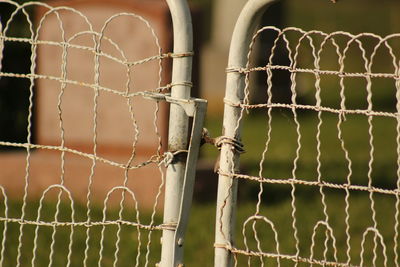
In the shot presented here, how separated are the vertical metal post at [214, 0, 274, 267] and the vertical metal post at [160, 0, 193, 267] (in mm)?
140

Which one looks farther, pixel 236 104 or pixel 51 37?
pixel 51 37

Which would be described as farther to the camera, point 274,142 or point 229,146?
point 274,142

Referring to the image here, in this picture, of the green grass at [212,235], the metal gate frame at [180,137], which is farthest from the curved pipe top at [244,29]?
the green grass at [212,235]

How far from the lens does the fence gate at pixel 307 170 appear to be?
2.76 m

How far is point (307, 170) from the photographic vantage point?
28.4 feet

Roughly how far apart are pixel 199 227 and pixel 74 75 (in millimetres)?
2064

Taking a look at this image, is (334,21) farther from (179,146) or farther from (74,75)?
(179,146)

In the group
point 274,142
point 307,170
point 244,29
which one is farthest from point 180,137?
point 274,142

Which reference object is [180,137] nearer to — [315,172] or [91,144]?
[91,144]

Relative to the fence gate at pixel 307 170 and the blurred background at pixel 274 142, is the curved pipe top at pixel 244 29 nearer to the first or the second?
the fence gate at pixel 307 170

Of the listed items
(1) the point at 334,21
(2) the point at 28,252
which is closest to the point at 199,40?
(2) the point at 28,252

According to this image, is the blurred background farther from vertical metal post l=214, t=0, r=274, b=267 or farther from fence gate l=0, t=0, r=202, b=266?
fence gate l=0, t=0, r=202, b=266

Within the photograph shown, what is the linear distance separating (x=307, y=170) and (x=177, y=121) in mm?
5842

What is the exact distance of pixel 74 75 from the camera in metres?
7.25
